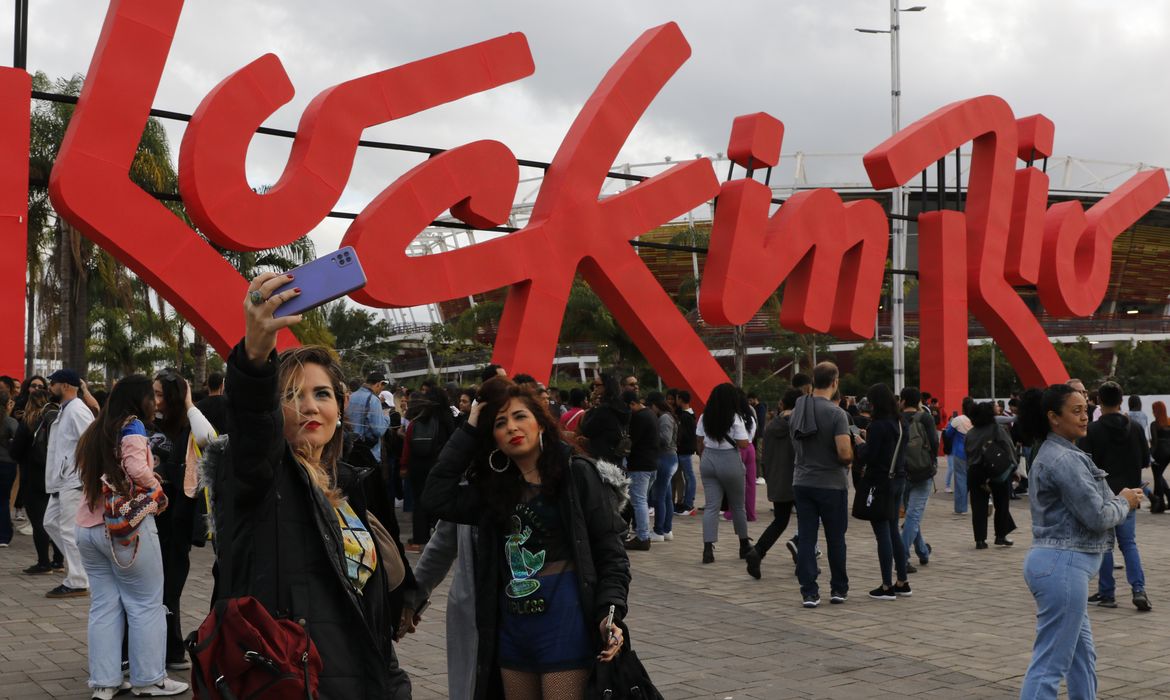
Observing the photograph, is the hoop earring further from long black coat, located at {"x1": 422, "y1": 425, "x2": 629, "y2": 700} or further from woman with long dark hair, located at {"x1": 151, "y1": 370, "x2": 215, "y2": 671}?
woman with long dark hair, located at {"x1": 151, "y1": 370, "x2": 215, "y2": 671}

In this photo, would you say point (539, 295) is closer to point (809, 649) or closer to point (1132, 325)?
point (809, 649)

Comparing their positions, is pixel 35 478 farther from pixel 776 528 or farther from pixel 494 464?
pixel 494 464

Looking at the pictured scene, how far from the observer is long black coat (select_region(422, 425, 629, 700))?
354cm

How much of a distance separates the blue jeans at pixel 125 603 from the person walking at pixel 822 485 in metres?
4.41

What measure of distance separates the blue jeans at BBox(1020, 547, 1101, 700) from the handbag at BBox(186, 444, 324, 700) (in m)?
3.19

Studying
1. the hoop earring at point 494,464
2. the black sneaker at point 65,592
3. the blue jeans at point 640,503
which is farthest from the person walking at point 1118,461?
the black sneaker at point 65,592

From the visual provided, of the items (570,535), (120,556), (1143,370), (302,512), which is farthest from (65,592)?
(1143,370)

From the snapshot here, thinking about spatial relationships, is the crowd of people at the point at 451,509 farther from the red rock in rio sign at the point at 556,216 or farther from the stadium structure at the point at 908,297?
the stadium structure at the point at 908,297

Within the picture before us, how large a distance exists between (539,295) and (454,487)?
9.20m

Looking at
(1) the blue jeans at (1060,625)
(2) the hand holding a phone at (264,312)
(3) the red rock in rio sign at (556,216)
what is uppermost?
(3) the red rock in rio sign at (556,216)

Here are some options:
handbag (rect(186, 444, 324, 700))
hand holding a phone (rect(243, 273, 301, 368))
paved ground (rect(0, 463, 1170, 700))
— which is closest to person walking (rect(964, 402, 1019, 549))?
paved ground (rect(0, 463, 1170, 700))

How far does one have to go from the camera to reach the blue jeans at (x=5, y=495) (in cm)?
1091

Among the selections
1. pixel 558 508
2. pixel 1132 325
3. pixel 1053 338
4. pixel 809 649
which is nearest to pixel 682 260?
pixel 1053 338

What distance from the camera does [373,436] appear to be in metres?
10.6
